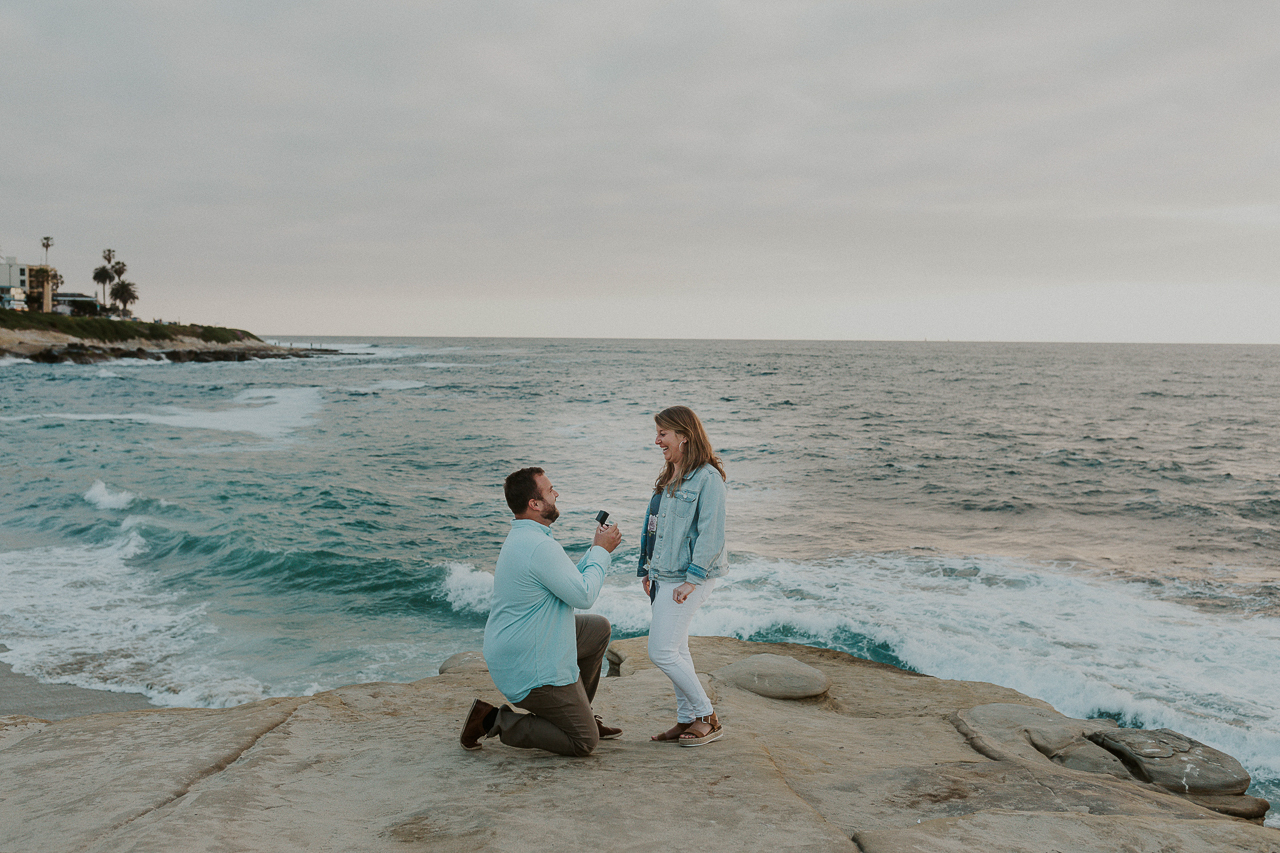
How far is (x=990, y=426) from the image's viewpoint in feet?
115

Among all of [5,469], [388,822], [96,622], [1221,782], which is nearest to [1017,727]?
[1221,782]

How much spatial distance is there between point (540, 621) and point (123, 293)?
140m

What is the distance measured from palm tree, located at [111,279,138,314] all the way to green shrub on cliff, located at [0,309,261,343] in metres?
25.4

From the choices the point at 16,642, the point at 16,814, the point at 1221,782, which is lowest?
the point at 16,642

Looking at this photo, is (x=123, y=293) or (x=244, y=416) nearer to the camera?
(x=244, y=416)

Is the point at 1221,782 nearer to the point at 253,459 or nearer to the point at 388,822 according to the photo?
the point at 388,822

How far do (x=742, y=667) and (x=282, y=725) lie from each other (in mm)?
4112

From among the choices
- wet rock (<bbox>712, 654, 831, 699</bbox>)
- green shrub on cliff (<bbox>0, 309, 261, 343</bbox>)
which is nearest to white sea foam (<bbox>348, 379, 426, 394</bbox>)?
green shrub on cliff (<bbox>0, 309, 261, 343</bbox>)

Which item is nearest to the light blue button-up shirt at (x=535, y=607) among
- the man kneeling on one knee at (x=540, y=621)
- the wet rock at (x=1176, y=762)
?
the man kneeling on one knee at (x=540, y=621)

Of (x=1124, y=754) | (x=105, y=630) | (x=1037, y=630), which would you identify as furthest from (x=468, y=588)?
(x=1124, y=754)

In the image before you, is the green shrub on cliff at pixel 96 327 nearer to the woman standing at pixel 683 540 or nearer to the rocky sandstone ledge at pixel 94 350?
the rocky sandstone ledge at pixel 94 350

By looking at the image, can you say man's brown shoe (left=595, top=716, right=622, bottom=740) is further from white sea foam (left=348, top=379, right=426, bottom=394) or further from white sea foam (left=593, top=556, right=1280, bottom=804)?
white sea foam (left=348, top=379, right=426, bottom=394)

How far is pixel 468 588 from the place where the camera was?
1172 cm

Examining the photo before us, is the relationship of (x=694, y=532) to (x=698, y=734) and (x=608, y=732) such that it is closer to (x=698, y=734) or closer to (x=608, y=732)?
(x=698, y=734)
